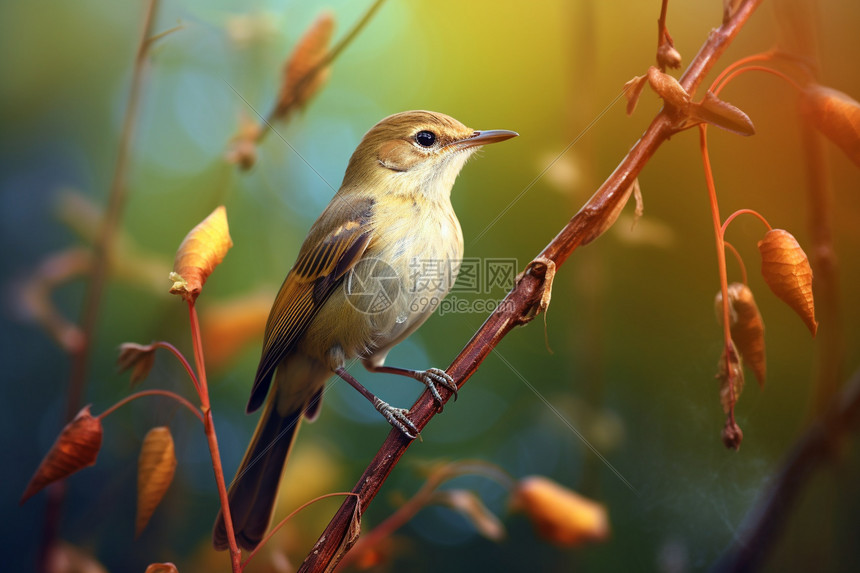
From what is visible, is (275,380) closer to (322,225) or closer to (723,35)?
(322,225)

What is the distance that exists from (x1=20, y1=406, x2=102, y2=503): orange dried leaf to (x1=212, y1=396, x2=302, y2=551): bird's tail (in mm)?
209

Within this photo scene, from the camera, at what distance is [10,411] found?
3.16ft

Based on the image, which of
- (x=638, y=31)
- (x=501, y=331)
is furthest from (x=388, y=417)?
(x=638, y=31)

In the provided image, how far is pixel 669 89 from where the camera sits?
557mm

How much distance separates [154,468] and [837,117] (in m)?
0.77

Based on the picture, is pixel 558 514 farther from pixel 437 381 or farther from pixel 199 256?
pixel 199 256

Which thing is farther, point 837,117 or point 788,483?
point 788,483

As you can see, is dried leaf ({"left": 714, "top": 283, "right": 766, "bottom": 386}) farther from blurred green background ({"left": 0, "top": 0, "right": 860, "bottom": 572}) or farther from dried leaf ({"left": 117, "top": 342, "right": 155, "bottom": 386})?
dried leaf ({"left": 117, "top": 342, "right": 155, "bottom": 386})

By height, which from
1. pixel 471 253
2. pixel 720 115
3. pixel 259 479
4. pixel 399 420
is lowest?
pixel 259 479

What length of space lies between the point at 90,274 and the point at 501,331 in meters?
0.72

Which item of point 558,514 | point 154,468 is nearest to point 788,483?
point 558,514

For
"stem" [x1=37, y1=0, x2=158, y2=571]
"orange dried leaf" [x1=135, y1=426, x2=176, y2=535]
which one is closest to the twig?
"orange dried leaf" [x1=135, y1=426, x2=176, y2=535]

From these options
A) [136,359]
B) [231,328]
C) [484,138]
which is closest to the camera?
[136,359]

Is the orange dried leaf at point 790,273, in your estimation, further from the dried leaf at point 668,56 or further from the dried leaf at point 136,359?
the dried leaf at point 136,359
